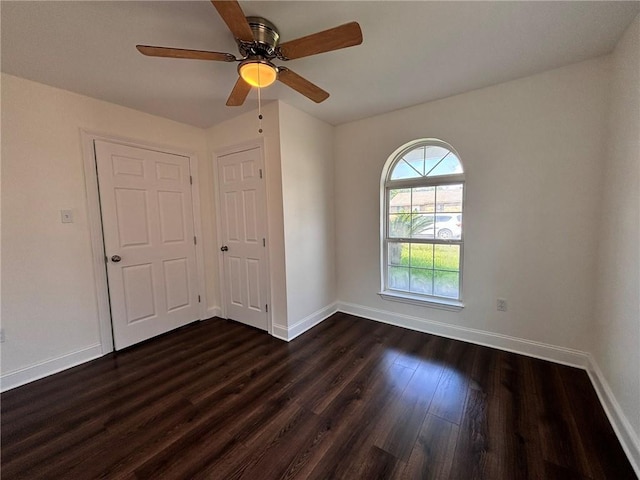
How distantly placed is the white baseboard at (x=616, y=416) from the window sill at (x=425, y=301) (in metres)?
0.97

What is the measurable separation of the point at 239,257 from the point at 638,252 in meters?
3.23

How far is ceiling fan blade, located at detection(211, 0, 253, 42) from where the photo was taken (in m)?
1.09

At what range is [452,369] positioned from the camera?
217cm

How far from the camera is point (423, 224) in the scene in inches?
113

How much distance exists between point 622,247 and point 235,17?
257 centimetres

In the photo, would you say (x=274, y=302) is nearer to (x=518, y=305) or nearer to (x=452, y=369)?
(x=452, y=369)

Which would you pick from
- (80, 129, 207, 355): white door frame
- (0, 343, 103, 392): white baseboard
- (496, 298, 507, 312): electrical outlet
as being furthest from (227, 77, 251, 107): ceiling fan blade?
(496, 298, 507, 312): electrical outlet

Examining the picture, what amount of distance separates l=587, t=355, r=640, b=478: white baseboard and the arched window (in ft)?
3.31

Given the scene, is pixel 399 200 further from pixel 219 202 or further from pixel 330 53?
pixel 219 202

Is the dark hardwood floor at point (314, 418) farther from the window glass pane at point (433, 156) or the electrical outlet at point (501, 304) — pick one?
the window glass pane at point (433, 156)

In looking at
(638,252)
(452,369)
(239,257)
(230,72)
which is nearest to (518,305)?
(452,369)

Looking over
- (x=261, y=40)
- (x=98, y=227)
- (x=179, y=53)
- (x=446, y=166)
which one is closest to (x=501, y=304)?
(x=446, y=166)

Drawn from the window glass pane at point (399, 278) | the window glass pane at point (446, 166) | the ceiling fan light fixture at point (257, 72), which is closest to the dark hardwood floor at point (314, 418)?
the window glass pane at point (399, 278)

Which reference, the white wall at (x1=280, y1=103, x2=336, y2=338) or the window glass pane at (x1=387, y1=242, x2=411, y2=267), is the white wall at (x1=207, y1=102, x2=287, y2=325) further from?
the window glass pane at (x1=387, y1=242, x2=411, y2=267)
